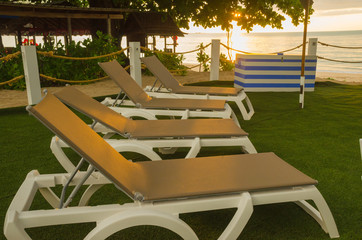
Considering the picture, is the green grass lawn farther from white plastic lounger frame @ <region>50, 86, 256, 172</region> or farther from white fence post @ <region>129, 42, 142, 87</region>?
white fence post @ <region>129, 42, 142, 87</region>

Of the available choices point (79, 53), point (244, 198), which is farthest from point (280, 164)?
point (79, 53)

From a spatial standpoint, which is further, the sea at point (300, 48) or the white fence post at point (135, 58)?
the sea at point (300, 48)

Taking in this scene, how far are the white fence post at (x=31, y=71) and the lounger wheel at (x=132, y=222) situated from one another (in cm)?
462

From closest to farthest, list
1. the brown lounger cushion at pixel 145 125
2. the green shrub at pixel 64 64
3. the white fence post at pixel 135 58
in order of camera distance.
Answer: the brown lounger cushion at pixel 145 125
the white fence post at pixel 135 58
the green shrub at pixel 64 64

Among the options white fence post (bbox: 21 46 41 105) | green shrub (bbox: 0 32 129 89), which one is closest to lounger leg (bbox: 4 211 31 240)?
white fence post (bbox: 21 46 41 105)

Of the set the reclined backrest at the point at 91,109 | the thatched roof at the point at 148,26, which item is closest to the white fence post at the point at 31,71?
the reclined backrest at the point at 91,109

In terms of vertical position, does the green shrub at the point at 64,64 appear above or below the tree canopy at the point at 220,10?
below

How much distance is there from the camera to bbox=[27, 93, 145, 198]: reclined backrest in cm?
176

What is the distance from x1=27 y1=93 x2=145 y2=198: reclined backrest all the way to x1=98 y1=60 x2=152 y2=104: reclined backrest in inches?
79.9

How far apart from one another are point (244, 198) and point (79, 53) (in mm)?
9454

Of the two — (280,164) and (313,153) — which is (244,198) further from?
(313,153)

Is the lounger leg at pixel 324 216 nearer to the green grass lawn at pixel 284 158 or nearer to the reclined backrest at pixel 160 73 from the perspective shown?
the green grass lawn at pixel 284 158

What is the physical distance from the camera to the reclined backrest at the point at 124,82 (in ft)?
13.7

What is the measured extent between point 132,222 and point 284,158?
236cm
